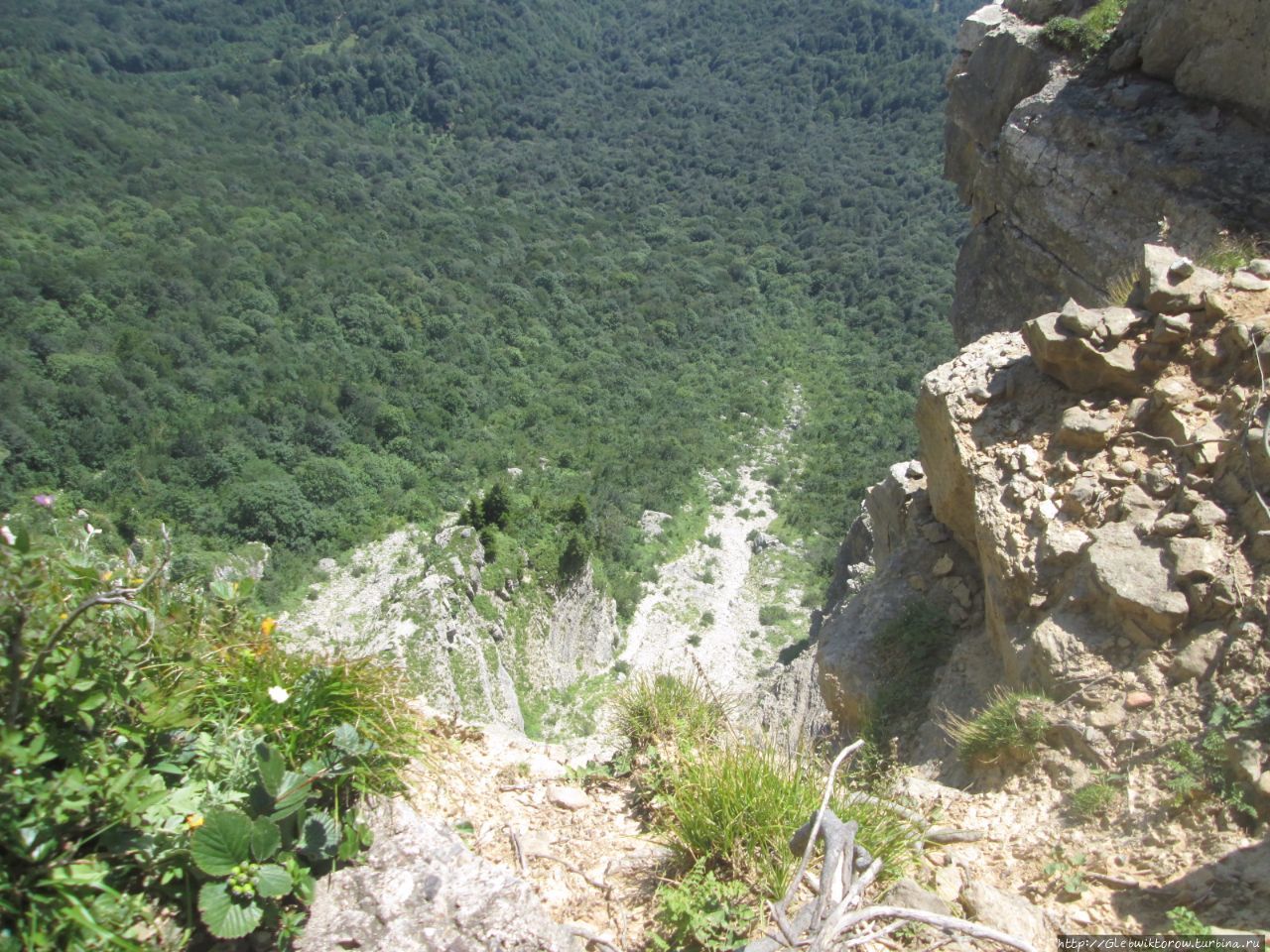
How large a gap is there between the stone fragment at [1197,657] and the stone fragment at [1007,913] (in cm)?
179

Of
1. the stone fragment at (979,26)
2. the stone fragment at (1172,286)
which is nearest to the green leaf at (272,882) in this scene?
the stone fragment at (1172,286)

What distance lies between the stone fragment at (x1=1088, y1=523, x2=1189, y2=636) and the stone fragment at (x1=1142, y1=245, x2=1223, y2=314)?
1811 millimetres

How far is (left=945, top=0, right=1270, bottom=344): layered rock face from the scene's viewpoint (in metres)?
7.95

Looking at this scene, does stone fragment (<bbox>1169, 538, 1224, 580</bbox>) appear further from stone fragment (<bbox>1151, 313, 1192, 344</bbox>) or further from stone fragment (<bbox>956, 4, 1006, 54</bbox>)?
stone fragment (<bbox>956, 4, 1006, 54</bbox>)

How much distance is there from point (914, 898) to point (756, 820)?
0.70 metres

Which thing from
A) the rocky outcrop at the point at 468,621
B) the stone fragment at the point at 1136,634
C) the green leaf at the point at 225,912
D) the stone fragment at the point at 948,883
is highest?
the stone fragment at the point at 1136,634

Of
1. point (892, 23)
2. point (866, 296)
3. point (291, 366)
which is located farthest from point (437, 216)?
point (892, 23)

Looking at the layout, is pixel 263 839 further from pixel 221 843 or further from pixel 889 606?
pixel 889 606

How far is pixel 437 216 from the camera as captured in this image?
6706 centimetres

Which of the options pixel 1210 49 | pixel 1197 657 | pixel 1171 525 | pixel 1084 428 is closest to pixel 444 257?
pixel 1210 49

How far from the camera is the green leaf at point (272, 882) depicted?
2.63m

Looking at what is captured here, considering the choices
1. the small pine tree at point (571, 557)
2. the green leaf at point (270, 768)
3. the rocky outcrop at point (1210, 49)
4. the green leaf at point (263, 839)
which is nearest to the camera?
the green leaf at point (263, 839)

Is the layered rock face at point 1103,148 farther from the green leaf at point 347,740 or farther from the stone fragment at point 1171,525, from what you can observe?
the green leaf at point 347,740

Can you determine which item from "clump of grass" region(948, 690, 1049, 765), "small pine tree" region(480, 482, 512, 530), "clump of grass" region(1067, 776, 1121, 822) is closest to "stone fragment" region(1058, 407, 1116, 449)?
"clump of grass" region(948, 690, 1049, 765)
